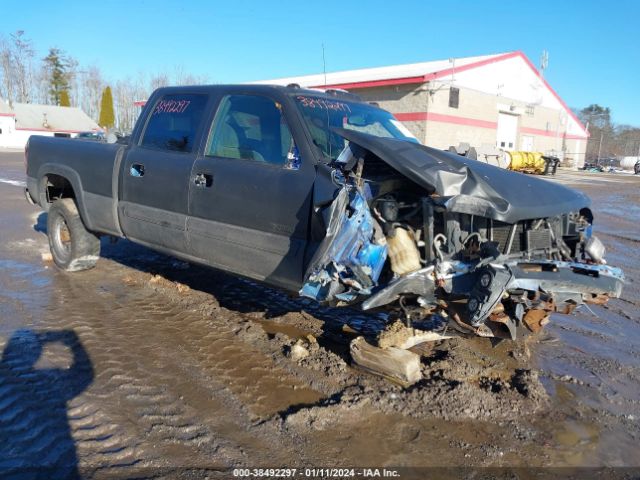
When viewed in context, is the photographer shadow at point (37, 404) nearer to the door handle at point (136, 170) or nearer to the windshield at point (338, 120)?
the door handle at point (136, 170)

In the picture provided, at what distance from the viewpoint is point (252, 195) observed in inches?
154

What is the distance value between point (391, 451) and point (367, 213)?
1413 mm

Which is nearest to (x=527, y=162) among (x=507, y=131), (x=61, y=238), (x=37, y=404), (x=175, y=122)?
(x=507, y=131)

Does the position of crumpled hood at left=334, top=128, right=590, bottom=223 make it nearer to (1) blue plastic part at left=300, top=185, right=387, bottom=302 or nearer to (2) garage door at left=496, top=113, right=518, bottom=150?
(1) blue plastic part at left=300, top=185, right=387, bottom=302

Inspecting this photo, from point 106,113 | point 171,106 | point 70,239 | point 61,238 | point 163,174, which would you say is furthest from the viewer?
point 106,113

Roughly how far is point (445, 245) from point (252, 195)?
147 cm

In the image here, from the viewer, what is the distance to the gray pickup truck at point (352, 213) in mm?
3215

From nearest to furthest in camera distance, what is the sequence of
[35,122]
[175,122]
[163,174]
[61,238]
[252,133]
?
[252,133], [163,174], [175,122], [61,238], [35,122]

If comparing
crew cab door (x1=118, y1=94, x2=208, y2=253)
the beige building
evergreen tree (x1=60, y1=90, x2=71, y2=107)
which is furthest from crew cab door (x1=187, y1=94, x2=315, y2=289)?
→ evergreen tree (x1=60, y1=90, x2=71, y2=107)

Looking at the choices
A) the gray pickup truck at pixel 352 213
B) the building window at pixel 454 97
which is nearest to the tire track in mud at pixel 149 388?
the gray pickup truck at pixel 352 213

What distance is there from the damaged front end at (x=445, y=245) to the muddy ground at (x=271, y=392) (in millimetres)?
543

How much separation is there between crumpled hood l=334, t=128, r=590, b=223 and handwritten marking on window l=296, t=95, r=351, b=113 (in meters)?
0.79

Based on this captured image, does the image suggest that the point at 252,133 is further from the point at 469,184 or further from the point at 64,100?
the point at 64,100

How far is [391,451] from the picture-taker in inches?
111
